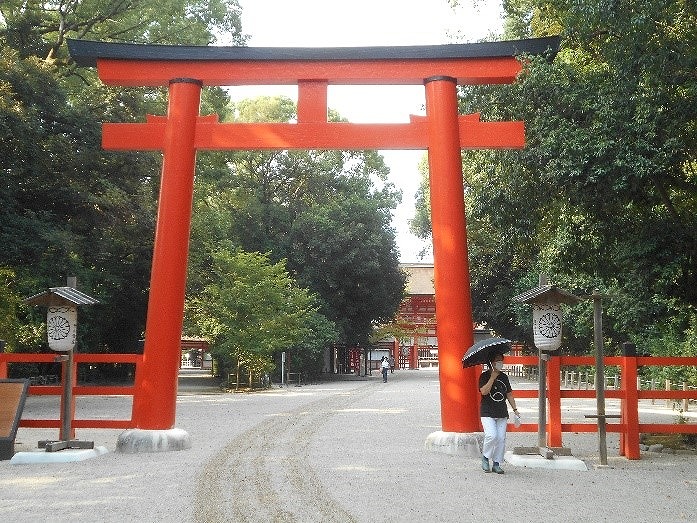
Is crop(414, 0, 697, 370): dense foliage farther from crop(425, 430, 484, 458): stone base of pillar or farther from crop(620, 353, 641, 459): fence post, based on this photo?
crop(425, 430, 484, 458): stone base of pillar

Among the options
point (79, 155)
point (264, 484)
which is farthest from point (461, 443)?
point (79, 155)

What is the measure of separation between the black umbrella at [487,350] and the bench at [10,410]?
594 centimetres

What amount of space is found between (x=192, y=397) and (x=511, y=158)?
627 inches

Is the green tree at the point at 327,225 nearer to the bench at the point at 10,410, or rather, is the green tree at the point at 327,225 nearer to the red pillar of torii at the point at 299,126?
the red pillar of torii at the point at 299,126

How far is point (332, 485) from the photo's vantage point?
770 centimetres

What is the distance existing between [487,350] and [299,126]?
14.5 feet

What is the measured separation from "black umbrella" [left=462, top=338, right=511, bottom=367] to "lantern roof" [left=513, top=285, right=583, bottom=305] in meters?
1.07

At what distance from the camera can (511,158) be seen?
503 inches

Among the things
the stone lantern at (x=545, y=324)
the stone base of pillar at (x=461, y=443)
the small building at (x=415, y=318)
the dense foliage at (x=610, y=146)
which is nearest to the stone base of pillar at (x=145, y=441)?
the stone base of pillar at (x=461, y=443)

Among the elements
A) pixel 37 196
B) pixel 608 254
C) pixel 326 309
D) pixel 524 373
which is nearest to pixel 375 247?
pixel 326 309

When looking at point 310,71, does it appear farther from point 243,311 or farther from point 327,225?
point 327,225

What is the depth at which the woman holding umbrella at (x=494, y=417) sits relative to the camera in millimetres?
8477

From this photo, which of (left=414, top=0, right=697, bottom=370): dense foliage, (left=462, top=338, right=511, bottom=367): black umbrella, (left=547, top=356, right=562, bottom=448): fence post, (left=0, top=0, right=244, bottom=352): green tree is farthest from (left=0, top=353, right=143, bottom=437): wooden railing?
(left=0, top=0, right=244, bottom=352): green tree

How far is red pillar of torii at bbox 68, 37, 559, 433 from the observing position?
1051 centimetres
